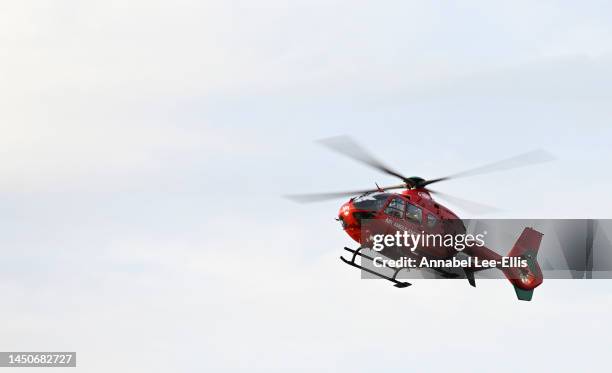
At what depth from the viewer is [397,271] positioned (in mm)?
68312

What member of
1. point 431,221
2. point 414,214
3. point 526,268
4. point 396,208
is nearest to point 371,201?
point 396,208

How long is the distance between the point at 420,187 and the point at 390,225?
3.51 metres

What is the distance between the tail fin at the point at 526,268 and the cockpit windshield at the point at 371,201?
858 centimetres

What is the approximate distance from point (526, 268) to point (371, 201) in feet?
33.8

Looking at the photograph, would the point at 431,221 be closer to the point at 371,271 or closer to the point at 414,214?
the point at 414,214

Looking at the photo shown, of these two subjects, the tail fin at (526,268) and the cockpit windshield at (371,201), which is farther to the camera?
the tail fin at (526,268)

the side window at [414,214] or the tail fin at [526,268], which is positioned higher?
the side window at [414,214]

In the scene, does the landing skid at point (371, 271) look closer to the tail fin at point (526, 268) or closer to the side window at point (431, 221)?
the side window at point (431, 221)

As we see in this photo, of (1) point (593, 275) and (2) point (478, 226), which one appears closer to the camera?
(2) point (478, 226)

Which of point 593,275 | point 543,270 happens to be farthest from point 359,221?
point 593,275

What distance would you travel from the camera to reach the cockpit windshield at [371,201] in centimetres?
6806

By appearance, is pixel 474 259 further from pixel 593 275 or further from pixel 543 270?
pixel 593 275

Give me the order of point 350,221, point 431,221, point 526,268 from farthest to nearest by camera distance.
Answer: point 526,268, point 431,221, point 350,221

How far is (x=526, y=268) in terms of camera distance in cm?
7269
